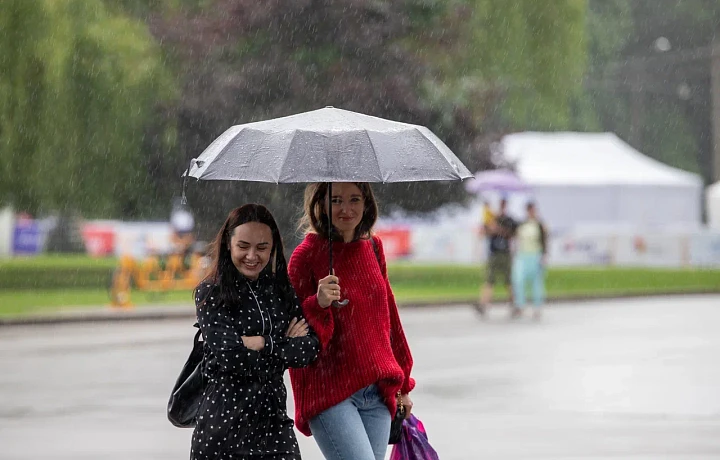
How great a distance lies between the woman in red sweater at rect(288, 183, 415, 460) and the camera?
198 inches

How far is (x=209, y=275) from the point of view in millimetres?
4914

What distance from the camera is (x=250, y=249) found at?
4.89 metres

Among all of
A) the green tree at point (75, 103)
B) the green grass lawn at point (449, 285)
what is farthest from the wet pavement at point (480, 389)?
the green tree at point (75, 103)

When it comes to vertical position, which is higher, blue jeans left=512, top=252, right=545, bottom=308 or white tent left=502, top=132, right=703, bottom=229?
white tent left=502, top=132, right=703, bottom=229

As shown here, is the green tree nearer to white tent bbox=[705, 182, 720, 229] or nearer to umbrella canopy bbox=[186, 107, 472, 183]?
umbrella canopy bbox=[186, 107, 472, 183]

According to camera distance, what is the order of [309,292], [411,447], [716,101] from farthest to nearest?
[716,101]
[411,447]
[309,292]

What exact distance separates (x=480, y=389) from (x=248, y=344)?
752 centimetres

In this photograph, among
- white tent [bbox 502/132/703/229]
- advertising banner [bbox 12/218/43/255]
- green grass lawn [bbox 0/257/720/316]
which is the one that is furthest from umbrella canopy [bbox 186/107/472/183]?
advertising banner [bbox 12/218/43/255]

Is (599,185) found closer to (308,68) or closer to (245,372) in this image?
(308,68)

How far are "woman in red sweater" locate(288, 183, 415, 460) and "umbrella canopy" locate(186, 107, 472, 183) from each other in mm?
192

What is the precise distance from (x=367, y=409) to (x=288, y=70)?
21.6 meters

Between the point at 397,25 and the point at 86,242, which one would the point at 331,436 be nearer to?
the point at 397,25

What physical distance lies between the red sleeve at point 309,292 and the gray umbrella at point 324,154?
242 millimetres

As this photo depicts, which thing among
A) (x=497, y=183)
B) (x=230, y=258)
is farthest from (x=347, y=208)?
(x=497, y=183)
